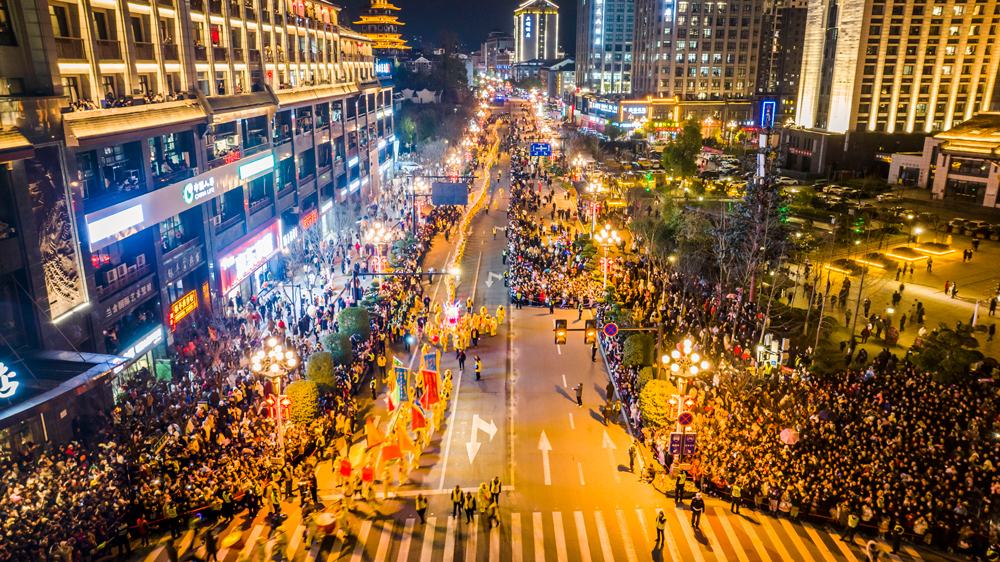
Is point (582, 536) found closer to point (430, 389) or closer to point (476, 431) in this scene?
point (476, 431)

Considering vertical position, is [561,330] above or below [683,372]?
above

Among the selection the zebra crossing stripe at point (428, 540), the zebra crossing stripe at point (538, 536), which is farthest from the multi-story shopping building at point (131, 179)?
the zebra crossing stripe at point (538, 536)

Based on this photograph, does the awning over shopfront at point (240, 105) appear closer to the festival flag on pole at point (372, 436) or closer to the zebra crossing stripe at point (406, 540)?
the festival flag on pole at point (372, 436)

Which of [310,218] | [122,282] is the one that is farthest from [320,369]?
[310,218]

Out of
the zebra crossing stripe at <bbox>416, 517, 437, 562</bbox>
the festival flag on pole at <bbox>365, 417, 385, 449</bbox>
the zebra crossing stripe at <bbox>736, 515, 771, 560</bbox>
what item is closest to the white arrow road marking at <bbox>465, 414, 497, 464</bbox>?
→ the festival flag on pole at <bbox>365, 417, 385, 449</bbox>

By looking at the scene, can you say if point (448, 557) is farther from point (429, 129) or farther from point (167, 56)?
point (429, 129)

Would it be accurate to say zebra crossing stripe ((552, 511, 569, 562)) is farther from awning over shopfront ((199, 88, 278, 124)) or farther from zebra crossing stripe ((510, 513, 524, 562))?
awning over shopfront ((199, 88, 278, 124))
